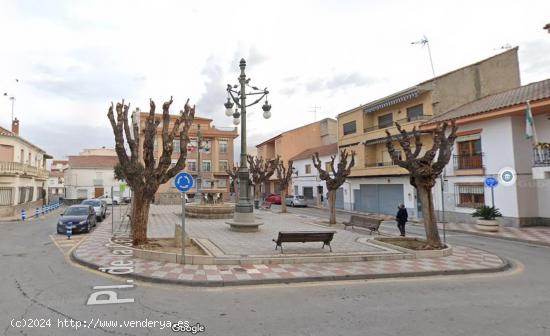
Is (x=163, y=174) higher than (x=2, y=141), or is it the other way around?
(x=2, y=141)

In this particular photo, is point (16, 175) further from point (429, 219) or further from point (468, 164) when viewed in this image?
point (468, 164)

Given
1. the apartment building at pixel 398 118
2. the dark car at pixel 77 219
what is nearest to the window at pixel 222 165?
the apartment building at pixel 398 118

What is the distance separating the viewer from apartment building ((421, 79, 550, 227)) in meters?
19.2

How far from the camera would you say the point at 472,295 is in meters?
7.27

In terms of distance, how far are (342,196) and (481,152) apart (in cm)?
1713

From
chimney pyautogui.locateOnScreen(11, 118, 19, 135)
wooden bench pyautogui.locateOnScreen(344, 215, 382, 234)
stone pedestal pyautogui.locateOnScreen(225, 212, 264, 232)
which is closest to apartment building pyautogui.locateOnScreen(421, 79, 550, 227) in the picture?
wooden bench pyautogui.locateOnScreen(344, 215, 382, 234)

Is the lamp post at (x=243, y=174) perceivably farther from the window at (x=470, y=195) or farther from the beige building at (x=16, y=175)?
the beige building at (x=16, y=175)

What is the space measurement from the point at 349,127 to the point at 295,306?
30.0 m

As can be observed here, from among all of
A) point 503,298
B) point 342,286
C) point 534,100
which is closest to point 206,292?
point 342,286

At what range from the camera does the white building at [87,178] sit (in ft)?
186

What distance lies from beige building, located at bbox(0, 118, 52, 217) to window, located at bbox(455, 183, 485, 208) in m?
33.8

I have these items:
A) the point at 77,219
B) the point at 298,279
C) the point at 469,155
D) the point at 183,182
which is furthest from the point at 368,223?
the point at 77,219

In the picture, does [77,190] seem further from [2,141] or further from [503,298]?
[503,298]

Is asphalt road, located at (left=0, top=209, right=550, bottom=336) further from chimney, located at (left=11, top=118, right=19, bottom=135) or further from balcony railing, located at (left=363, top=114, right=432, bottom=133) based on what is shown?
chimney, located at (left=11, top=118, right=19, bottom=135)
